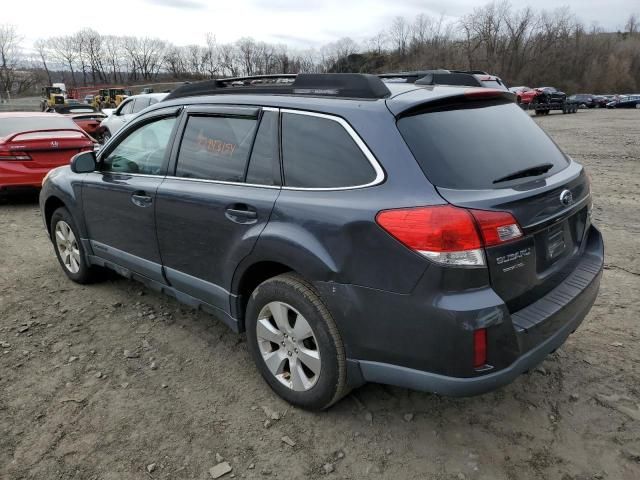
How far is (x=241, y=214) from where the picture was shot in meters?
2.81

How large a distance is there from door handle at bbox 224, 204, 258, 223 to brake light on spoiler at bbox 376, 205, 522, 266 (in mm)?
941

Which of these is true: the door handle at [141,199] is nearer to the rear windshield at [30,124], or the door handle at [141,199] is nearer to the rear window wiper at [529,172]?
the rear window wiper at [529,172]

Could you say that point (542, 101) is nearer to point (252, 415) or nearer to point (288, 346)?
point (288, 346)

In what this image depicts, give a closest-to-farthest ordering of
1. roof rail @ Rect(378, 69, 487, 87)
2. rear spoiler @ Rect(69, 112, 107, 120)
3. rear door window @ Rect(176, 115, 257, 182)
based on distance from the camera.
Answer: rear door window @ Rect(176, 115, 257, 182), roof rail @ Rect(378, 69, 487, 87), rear spoiler @ Rect(69, 112, 107, 120)

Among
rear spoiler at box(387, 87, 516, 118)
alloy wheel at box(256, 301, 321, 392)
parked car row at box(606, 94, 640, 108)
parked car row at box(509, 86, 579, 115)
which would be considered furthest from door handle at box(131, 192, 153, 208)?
parked car row at box(606, 94, 640, 108)

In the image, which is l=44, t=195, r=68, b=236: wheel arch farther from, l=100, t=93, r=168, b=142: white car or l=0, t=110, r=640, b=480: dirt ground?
l=100, t=93, r=168, b=142: white car

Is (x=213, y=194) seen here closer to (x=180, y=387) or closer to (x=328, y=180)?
(x=328, y=180)

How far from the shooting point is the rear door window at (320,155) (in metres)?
2.40

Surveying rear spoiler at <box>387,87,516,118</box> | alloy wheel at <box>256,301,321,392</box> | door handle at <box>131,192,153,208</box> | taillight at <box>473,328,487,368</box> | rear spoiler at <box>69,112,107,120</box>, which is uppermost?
rear spoiler at <box>387,87,516,118</box>

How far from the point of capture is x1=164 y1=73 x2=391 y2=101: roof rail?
256 cm

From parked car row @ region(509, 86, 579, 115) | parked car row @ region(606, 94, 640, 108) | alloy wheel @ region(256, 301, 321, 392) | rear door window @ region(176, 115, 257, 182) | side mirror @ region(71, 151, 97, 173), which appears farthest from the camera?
parked car row @ region(606, 94, 640, 108)

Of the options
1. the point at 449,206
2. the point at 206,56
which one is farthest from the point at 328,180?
the point at 206,56

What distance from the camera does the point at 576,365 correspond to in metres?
3.17

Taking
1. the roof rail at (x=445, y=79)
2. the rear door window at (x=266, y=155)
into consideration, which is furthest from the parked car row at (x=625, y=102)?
the rear door window at (x=266, y=155)
